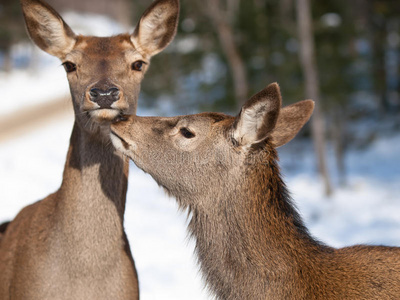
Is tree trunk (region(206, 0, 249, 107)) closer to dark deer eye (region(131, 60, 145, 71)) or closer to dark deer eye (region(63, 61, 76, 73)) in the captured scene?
dark deer eye (region(131, 60, 145, 71))

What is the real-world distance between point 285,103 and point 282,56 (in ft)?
9.02

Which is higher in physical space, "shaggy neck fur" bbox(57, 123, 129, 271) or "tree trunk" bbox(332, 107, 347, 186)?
"tree trunk" bbox(332, 107, 347, 186)

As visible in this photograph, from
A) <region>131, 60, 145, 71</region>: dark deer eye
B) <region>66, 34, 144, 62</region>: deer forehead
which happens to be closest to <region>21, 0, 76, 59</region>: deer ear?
<region>66, 34, 144, 62</region>: deer forehead

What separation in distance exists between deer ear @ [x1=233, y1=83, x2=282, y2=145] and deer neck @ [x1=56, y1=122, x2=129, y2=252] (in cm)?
126

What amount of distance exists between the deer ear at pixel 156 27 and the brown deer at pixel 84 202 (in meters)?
0.15

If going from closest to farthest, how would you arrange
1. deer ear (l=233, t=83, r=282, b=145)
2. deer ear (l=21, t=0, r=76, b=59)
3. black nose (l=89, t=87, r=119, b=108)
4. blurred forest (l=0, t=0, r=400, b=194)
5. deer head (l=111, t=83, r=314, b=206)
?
1. deer ear (l=233, t=83, r=282, b=145)
2. deer head (l=111, t=83, r=314, b=206)
3. black nose (l=89, t=87, r=119, b=108)
4. deer ear (l=21, t=0, r=76, b=59)
5. blurred forest (l=0, t=0, r=400, b=194)

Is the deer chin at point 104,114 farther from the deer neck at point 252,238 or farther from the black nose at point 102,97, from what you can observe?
the deer neck at point 252,238

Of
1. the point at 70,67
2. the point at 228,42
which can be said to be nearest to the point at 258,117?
the point at 70,67

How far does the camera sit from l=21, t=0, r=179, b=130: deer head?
4.13 meters

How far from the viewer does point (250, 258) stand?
11.8 feet

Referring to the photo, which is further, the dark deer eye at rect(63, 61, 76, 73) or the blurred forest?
the blurred forest

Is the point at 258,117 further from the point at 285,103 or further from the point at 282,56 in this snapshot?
the point at 282,56

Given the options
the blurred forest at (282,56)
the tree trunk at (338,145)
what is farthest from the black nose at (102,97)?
the tree trunk at (338,145)

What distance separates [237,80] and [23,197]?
8.89 meters
